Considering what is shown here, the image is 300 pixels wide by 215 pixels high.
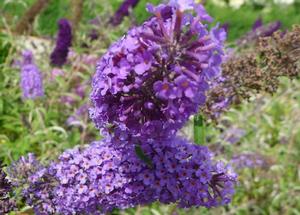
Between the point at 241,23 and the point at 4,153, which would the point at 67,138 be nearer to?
the point at 4,153

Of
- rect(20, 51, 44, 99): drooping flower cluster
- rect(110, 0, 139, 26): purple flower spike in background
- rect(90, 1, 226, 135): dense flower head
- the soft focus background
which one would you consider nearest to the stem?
rect(90, 1, 226, 135): dense flower head

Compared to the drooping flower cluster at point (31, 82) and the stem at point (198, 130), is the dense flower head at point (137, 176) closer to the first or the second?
the stem at point (198, 130)

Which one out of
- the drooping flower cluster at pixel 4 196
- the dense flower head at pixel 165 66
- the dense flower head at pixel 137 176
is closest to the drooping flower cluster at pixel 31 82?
the dense flower head at pixel 137 176

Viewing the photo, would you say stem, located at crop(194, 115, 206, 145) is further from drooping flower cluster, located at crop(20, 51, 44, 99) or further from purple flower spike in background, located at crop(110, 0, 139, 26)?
purple flower spike in background, located at crop(110, 0, 139, 26)

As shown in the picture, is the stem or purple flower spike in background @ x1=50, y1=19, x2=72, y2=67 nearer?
the stem

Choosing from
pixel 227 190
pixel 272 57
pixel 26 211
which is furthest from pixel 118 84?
pixel 26 211

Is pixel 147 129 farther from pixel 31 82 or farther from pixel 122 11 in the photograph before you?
pixel 122 11

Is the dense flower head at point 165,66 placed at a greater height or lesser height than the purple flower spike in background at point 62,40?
lesser
